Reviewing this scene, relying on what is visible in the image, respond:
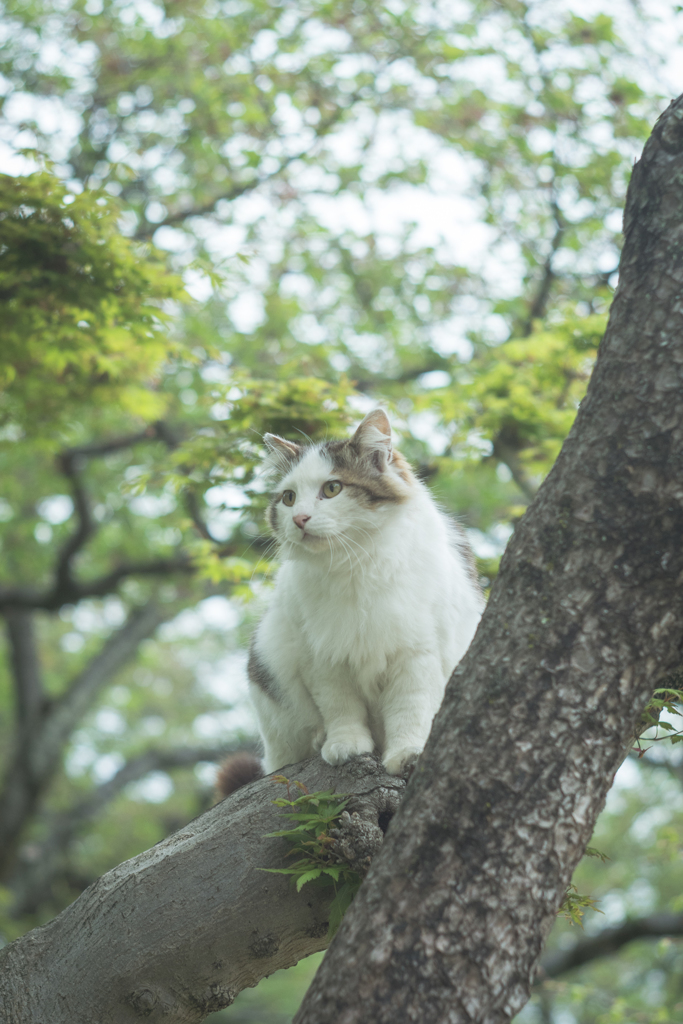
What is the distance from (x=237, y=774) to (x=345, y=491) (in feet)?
4.90

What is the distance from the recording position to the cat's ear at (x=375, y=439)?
310cm

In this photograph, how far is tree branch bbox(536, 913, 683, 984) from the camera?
7.11 m

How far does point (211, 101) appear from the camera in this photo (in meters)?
7.64

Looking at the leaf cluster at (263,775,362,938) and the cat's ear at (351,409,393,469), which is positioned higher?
the cat's ear at (351,409,393,469)

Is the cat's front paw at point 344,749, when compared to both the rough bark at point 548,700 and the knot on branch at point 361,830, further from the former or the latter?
the rough bark at point 548,700

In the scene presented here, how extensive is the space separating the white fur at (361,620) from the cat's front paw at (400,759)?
0.10 ft

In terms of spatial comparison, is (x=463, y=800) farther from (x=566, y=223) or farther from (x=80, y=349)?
(x=566, y=223)

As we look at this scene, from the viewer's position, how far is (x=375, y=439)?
3100mm

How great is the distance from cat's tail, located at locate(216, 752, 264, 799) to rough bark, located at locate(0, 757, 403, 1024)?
99 centimetres

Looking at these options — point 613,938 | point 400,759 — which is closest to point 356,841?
point 400,759

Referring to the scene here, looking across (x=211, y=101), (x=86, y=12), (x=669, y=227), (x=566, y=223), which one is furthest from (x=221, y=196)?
(x=669, y=227)

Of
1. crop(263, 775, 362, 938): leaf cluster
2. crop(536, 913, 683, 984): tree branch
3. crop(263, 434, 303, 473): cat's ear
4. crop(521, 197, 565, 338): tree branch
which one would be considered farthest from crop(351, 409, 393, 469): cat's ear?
crop(536, 913, 683, 984): tree branch

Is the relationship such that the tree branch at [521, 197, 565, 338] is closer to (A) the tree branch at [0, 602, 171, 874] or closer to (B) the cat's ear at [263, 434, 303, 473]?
(B) the cat's ear at [263, 434, 303, 473]

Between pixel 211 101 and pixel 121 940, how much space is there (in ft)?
24.5
